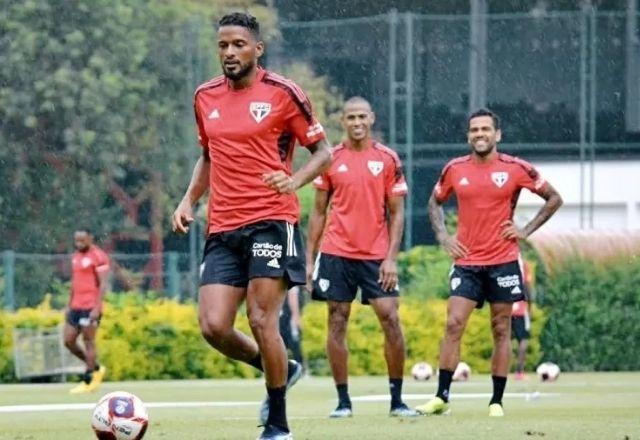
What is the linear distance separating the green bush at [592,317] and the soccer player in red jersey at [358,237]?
15.1 m

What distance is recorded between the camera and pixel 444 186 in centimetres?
1617

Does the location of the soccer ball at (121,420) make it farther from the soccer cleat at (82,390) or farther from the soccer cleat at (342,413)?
the soccer cleat at (82,390)

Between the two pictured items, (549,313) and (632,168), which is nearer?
(549,313)

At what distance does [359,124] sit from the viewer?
15711 mm

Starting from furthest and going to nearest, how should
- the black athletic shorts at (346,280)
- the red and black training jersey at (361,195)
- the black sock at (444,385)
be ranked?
the red and black training jersey at (361,195), the black athletic shorts at (346,280), the black sock at (444,385)

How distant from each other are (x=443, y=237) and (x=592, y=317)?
49.8 feet

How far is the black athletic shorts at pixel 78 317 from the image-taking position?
2461 centimetres

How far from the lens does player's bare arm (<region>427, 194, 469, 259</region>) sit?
51.5 ft

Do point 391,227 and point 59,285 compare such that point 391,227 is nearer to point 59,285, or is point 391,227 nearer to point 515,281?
point 515,281

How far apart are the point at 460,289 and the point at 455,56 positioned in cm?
2084

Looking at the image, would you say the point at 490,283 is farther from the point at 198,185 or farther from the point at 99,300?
the point at 99,300

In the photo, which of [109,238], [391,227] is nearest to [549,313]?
[109,238]

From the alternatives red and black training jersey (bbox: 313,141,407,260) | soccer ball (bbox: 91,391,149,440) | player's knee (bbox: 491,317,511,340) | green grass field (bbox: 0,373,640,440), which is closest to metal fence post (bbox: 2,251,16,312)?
green grass field (bbox: 0,373,640,440)

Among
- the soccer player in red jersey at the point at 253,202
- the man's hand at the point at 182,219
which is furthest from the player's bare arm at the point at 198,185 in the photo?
the soccer player in red jersey at the point at 253,202
